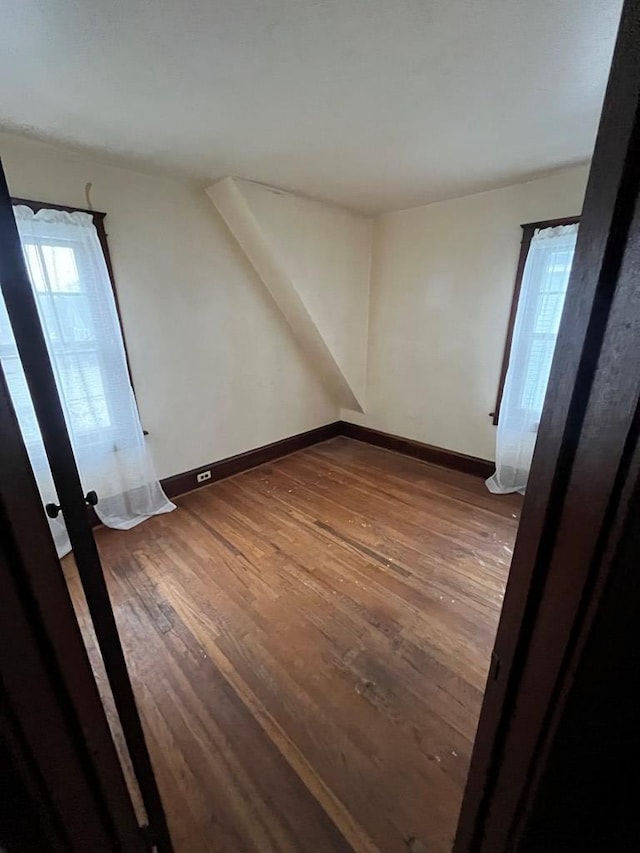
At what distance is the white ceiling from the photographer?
1064 mm

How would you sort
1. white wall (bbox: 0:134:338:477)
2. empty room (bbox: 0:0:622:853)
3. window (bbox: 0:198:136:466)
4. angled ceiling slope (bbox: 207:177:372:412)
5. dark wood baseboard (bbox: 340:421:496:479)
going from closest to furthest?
empty room (bbox: 0:0:622:853) → window (bbox: 0:198:136:466) → white wall (bbox: 0:134:338:477) → angled ceiling slope (bbox: 207:177:372:412) → dark wood baseboard (bbox: 340:421:496:479)

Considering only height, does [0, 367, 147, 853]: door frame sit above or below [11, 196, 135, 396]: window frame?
below

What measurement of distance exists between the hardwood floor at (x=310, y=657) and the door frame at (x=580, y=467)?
760 mm

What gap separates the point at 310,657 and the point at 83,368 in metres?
2.01

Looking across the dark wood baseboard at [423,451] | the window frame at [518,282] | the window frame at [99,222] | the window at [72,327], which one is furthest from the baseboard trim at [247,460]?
the window frame at [518,282]

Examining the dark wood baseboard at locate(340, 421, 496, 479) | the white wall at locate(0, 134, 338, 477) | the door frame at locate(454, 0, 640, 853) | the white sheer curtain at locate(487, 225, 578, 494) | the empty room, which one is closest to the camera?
the door frame at locate(454, 0, 640, 853)

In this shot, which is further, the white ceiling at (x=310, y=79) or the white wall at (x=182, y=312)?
the white wall at (x=182, y=312)

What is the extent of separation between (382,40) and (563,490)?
59.2 inches

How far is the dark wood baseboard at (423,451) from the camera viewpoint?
10.6 ft

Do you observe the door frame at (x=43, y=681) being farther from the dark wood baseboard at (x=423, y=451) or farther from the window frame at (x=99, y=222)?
the dark wood baseboard at (x=423, y=451)

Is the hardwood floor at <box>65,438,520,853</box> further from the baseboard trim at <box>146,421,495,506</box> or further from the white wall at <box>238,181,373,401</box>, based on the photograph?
the white wall at <box>238,181,373,401</box>

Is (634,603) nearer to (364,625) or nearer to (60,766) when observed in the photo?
(60,766)

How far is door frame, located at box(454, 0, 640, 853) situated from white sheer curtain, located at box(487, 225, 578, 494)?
2273mm

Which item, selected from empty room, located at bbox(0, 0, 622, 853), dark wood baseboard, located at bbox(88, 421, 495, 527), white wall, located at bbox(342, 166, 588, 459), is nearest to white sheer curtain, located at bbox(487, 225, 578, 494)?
empty room, located at bbox(0, 0, 622, 853)
